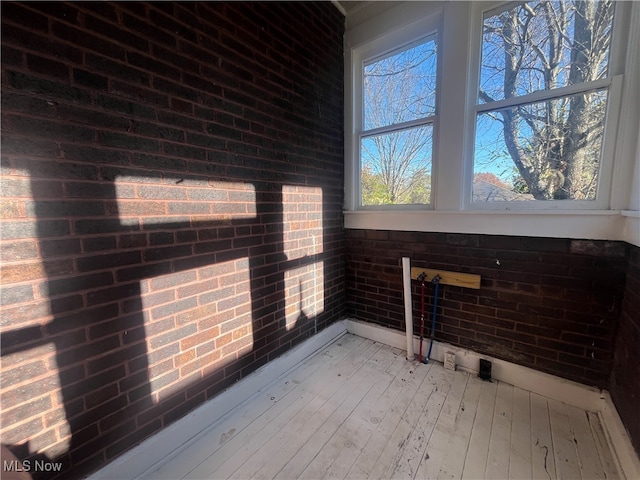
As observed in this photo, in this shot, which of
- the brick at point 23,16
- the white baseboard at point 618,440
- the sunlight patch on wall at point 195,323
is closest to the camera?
the brick at point 23,16

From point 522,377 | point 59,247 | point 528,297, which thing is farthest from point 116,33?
point 522,377

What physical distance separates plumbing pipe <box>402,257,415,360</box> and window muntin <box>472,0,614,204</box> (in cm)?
76

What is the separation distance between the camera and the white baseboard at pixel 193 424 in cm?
125

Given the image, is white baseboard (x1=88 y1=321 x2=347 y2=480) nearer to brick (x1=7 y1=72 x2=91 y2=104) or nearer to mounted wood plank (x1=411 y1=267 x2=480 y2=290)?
mounted wood plank (x1=411 y1=267 x2=480 y2=290)

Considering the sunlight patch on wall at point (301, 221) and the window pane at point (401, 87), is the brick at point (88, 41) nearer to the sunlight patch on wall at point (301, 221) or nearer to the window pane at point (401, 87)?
the sunlight patch on wall at point (301, 221)

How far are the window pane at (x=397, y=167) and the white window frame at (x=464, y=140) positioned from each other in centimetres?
7

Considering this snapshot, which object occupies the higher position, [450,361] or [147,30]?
[147,30]

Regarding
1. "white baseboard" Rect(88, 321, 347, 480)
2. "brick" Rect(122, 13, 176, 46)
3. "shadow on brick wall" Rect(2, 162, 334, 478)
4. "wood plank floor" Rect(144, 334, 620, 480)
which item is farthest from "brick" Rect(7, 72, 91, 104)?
"wood plank floor" Rect(144, 334, 620, 480)

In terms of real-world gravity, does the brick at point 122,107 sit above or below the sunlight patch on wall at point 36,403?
above

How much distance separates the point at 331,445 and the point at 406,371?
3.04 feet

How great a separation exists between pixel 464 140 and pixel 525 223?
77 cm

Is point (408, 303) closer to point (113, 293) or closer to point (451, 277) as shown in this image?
point (451, 277)

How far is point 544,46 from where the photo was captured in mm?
1735

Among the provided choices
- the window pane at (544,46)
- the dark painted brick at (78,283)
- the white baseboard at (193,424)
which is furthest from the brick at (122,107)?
the window pane at (544,46)
